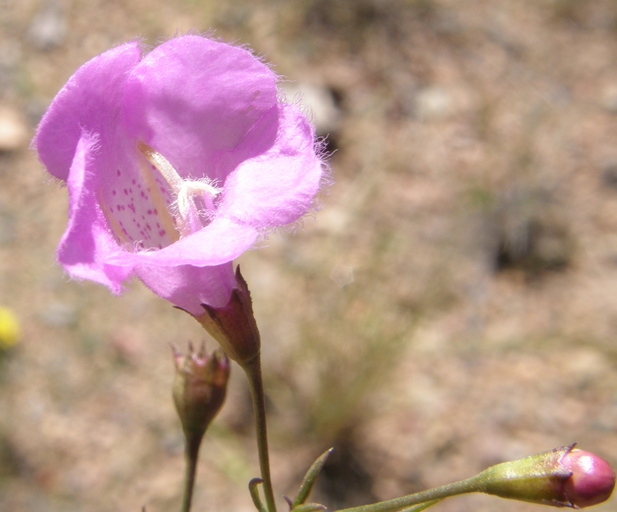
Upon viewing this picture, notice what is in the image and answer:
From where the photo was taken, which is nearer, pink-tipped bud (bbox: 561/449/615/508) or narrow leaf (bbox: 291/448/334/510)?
pink-tipped bud (bbox: 561/449/615/508)

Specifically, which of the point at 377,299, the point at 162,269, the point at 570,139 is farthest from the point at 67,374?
the point at 570,139

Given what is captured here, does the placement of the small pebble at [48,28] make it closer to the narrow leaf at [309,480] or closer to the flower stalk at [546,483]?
the narrow leaf at [309,480]

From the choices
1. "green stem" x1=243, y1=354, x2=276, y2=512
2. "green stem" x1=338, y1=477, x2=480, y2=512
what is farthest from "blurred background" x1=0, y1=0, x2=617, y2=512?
"green stem" x1=338, y1=477, x2=480, y2=512

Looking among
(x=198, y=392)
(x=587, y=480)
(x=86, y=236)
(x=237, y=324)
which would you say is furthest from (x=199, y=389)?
(x=587, y=480)

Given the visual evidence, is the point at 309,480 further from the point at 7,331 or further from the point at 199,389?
the point at 7,331

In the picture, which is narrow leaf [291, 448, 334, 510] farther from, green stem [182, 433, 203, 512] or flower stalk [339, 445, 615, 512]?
green stem [182, 433, 203, 512]
